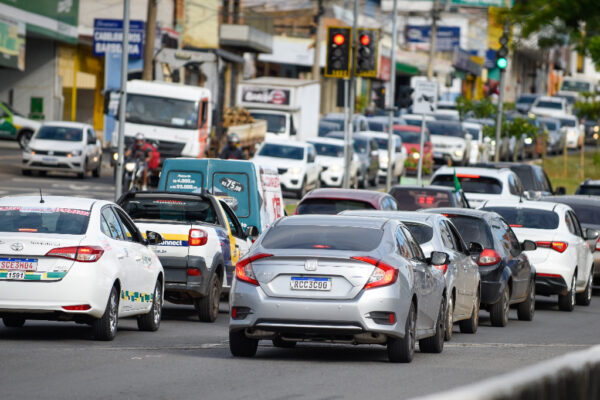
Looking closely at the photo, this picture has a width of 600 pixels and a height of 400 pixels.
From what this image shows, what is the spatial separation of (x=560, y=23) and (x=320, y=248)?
6.28 meters

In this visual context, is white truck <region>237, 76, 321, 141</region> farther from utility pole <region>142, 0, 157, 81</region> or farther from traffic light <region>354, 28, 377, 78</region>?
traffic light <region>354, 28, 377, 78</region>

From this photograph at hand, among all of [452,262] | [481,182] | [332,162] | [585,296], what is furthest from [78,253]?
[332,162]

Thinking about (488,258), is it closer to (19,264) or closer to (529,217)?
(529,217)

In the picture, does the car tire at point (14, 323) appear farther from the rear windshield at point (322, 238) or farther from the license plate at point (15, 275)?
the rear windshield at point (322, 238)

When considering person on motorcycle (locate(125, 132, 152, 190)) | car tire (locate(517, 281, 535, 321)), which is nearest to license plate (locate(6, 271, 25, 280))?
car tire (locate(517, 281, 535, 321))

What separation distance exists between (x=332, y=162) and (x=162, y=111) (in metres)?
6.77

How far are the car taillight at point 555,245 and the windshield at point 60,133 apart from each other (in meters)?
23.2

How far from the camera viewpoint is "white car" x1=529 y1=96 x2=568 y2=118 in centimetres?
8525

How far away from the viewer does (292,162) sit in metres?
42.2

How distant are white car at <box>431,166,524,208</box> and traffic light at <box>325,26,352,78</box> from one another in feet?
14.1

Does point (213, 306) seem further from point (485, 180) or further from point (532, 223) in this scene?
point (485, 180)

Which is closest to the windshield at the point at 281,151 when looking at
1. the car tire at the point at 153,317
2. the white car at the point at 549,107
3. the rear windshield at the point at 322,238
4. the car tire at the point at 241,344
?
the car tire at the point at 153,317

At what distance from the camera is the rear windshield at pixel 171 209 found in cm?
1812

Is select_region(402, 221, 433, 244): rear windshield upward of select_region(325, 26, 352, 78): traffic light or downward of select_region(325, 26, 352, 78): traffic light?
downward
